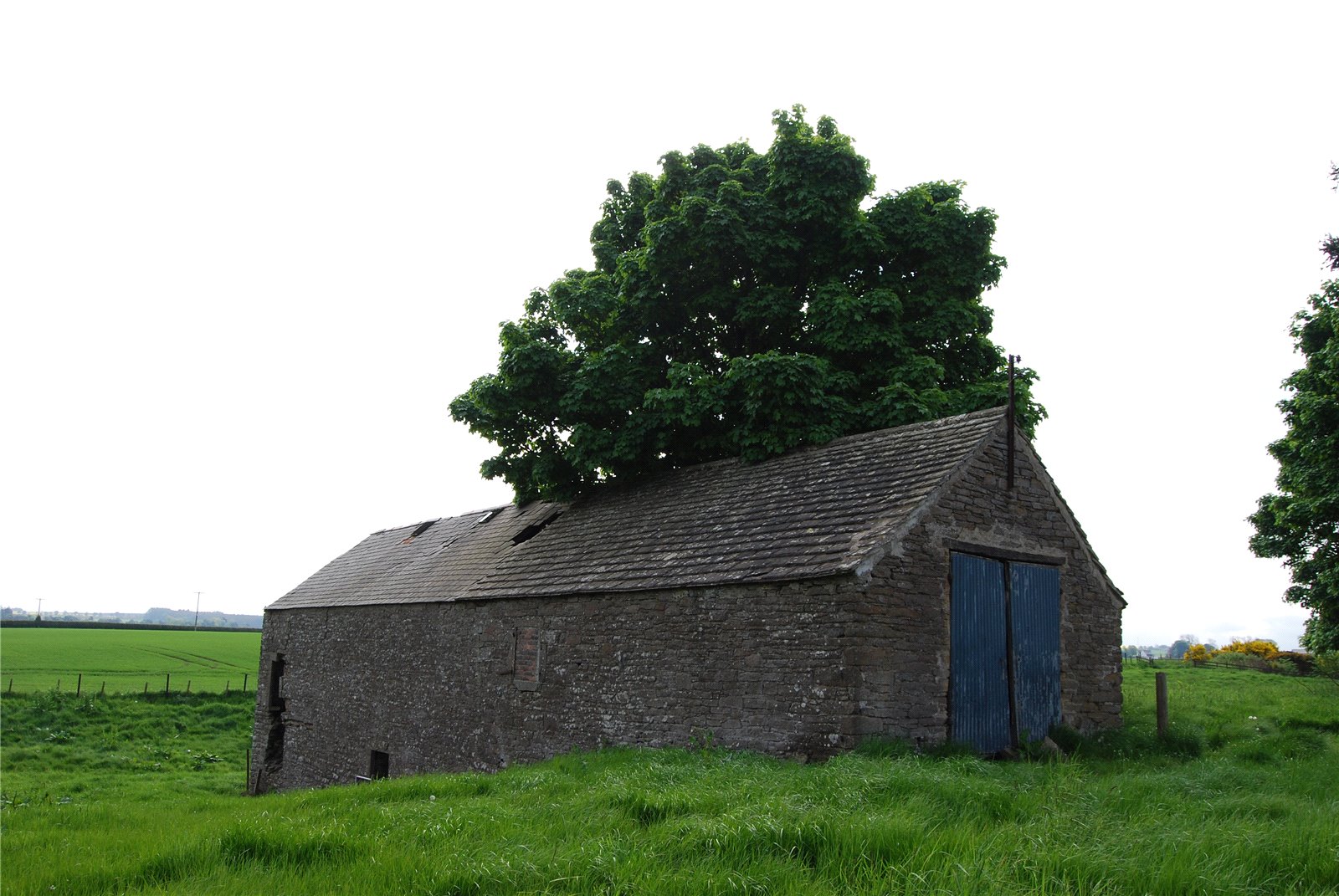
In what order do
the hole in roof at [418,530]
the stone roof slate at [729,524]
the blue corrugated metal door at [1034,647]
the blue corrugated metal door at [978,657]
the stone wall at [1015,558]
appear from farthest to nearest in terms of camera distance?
the hole in roof at [418,530]
the blue corrugated metal door at [1034,647]
the stone roof slate at [729,524]
the blue corrugated metal door at [978,657]
the stone wall at [1015,558]

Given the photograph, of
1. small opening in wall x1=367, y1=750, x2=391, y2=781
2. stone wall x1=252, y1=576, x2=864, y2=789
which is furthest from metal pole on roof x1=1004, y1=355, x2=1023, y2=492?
small opening in wall x1=367, y1=750, x2=391, y2=781

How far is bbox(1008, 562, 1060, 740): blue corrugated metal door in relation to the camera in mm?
12383

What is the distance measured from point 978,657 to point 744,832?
21.0 ft

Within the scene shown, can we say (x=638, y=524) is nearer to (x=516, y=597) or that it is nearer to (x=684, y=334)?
(x=516, y=597)

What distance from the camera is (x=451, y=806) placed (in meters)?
8.44

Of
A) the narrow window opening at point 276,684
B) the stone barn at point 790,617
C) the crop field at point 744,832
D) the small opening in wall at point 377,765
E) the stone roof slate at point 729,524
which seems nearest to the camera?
the crop field at point 744,832

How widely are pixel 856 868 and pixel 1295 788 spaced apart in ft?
18.9

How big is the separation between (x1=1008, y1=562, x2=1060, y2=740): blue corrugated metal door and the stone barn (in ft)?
0.12

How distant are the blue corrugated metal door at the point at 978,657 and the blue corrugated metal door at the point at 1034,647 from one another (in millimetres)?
302

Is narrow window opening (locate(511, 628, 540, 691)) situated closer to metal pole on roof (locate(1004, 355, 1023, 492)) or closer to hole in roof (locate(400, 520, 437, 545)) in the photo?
metal pole on roof (locate(1004, 355, 1023, 492))

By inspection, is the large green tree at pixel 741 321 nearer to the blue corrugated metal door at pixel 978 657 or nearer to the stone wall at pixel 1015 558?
the stone wall at pixel 1015 558

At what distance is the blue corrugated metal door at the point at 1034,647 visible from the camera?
12.4 metres

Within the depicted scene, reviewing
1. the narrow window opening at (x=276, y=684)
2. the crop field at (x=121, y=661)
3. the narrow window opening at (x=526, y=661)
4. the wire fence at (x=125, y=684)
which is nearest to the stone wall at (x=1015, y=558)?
the narrow window opening at (x=526, y=661)

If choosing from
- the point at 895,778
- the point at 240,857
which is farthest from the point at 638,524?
the point at 240,857
